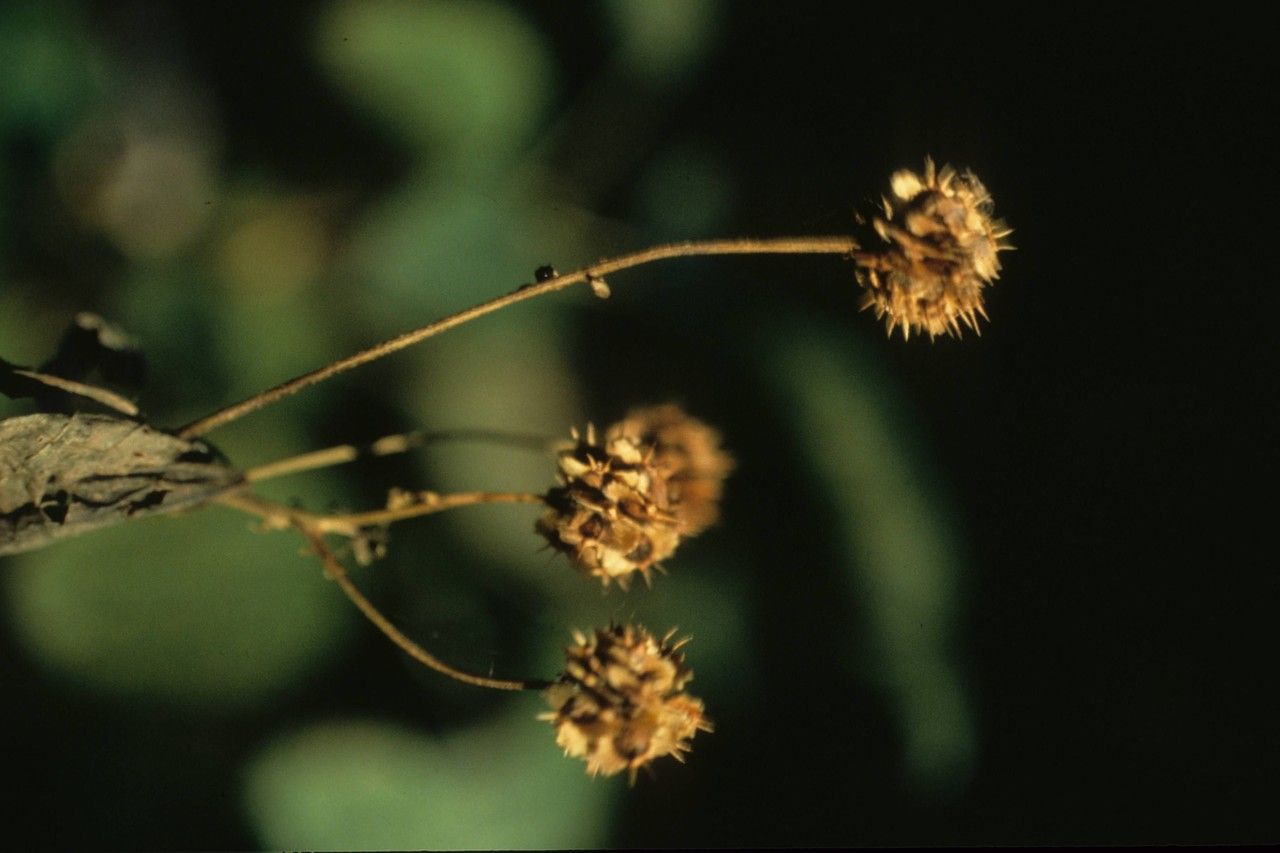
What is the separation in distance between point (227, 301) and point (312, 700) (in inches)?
17.0

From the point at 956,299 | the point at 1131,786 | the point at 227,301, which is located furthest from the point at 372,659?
the point at 1131,786

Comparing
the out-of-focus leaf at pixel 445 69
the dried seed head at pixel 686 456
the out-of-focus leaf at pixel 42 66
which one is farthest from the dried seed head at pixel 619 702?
the out-of-focus leaf at pixel 42 66

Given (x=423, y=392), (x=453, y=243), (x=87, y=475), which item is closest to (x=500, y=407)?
(x=423, y=392)

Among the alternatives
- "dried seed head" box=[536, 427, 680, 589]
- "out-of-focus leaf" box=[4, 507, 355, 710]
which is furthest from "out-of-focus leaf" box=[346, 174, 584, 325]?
"dried seed head" box=[536, 427, 680, 589]

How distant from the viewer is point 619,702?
681mm

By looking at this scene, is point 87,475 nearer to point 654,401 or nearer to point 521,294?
point 521,294

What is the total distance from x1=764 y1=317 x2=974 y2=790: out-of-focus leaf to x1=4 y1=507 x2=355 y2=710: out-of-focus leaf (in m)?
0.57

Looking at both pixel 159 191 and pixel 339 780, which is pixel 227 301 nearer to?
pixel 159 191

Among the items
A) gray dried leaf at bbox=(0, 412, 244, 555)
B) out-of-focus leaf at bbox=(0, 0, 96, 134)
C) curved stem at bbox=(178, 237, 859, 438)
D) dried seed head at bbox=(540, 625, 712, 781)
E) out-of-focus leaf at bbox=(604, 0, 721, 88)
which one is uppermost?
out-of-focus leaf at bbox=(604, 0, 721, 88)

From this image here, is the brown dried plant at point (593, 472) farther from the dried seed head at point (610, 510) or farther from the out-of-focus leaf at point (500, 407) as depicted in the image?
the out-of-focus leaf at point (500, 407)

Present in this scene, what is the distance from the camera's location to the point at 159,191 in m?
1.01

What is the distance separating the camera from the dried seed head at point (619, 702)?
68 cm

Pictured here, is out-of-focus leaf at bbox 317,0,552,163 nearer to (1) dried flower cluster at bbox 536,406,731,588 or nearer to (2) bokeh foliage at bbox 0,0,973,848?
(2) bokeh foliage at bbox 0,0,973,848

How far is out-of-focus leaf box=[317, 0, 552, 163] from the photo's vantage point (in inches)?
41.0
